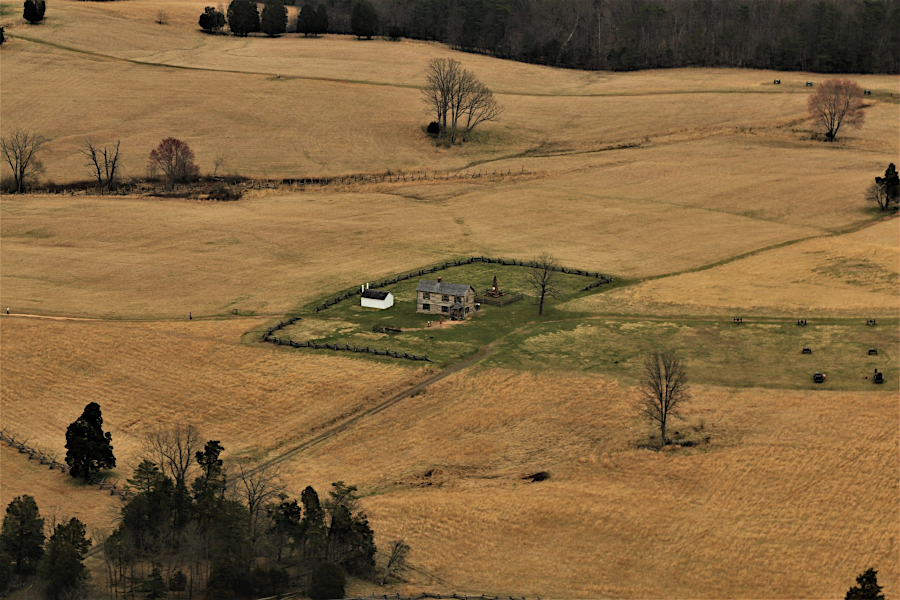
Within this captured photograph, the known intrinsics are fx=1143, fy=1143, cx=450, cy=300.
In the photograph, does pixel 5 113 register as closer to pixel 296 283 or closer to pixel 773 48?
pixel 296 283

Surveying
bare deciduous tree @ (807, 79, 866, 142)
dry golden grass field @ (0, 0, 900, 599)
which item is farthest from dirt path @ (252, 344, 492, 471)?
bare deciduous tree @ (807, 79, 866, 142)


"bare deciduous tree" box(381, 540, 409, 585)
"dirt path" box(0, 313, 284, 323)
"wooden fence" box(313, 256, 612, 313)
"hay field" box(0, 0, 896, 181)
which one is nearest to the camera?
"bare deciduous tree" box(381, 540, 409, 585)

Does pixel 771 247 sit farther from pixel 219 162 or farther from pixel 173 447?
pixel 219 162

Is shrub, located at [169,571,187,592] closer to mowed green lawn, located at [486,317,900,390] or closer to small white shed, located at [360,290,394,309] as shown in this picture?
mowed green lawn, located at [486,317,900,390]

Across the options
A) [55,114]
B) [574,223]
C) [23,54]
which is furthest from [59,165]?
[574,223]

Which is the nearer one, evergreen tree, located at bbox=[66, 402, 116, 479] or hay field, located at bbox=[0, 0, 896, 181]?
evergreen tree, located at bbox=[66, 402, 116, 479]

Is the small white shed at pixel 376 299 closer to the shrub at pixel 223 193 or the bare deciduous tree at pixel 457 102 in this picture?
the shrub at pixel 223 193
